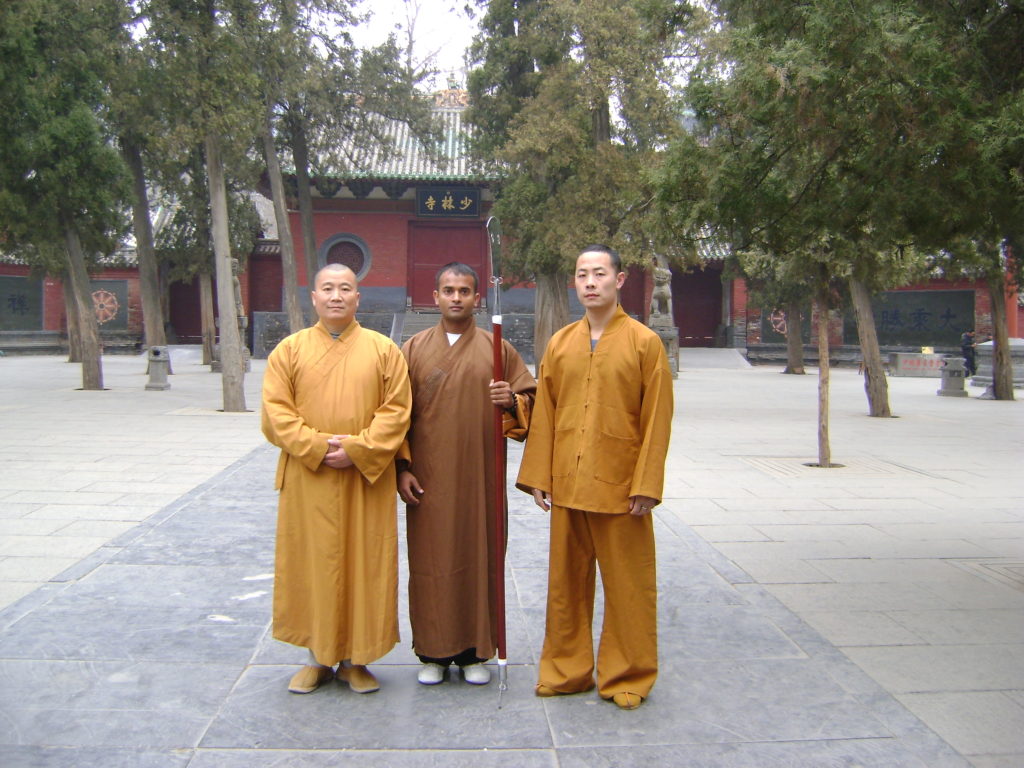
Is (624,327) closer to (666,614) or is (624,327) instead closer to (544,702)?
(544,702)

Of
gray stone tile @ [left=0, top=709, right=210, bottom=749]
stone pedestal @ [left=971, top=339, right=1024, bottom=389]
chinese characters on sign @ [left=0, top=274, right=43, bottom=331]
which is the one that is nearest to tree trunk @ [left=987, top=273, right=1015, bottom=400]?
stone pedestal @ [left=971, top=339, right=1024, bottom=389]

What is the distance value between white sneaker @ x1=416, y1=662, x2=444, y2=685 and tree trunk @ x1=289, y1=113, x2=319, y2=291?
1615 cm

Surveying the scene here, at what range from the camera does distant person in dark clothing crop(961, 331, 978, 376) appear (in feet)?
80.1

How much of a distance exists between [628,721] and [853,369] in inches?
1059

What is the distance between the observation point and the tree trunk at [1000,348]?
51.4ft

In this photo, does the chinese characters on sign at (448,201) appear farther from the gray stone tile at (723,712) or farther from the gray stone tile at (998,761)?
the gray stone tile at (998,761)

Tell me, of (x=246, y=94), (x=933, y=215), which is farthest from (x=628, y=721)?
(x=246, y=94)

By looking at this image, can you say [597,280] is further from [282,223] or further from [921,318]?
[921,318]

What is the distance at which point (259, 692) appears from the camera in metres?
3.18

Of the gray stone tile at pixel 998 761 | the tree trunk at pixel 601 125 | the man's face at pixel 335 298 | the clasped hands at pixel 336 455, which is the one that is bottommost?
the gray stone tile at pixel 998 761

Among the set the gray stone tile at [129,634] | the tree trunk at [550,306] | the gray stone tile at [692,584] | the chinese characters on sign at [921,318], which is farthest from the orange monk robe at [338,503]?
the chinese characters on sign at [921,318]

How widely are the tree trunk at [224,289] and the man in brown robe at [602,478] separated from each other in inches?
386

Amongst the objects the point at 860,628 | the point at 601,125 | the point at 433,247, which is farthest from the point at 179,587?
the point at 433,247

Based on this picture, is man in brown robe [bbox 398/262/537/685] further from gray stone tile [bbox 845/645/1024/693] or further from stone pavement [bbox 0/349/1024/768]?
gray stone tile [bbox 845/645/1024/693]
